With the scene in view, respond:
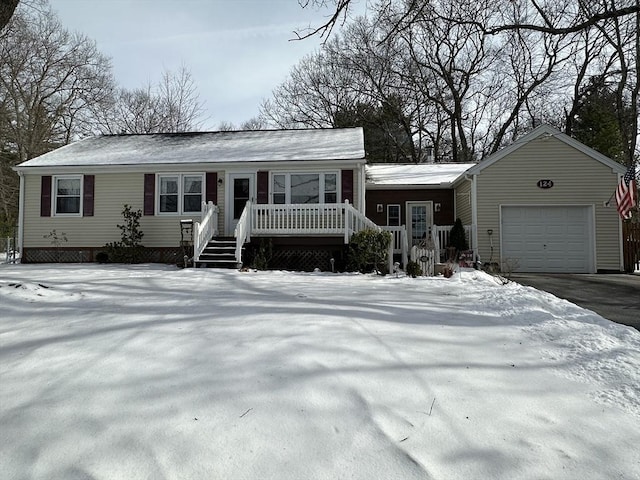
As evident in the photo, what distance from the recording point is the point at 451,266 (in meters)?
8.80

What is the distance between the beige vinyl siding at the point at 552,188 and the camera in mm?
11648

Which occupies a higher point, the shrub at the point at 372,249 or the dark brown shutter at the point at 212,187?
the dark brown shutter at the point at 212,187

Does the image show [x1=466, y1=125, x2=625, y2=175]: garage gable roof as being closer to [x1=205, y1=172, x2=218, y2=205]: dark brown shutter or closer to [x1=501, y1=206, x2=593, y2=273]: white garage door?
[x1=501, y1=206, x2=593, y2=273]: white garage door

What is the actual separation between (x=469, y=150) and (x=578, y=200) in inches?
625

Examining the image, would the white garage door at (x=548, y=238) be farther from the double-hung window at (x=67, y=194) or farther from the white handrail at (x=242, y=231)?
the double-hung window at (x=67, y=194)

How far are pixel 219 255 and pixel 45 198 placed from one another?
688 cm

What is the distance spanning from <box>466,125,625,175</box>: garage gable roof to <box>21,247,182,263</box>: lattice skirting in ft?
32.4

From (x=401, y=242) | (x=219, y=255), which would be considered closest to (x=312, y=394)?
(x=219, y=255)

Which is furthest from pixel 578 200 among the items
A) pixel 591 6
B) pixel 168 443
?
pixel 168 443

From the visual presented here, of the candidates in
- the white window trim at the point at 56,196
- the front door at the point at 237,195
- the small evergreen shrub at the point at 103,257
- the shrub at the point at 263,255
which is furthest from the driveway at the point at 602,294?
the white window trim at the point at 56,196

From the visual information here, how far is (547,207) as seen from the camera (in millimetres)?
12047

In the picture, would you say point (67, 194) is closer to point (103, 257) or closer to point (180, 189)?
point (103, 257)

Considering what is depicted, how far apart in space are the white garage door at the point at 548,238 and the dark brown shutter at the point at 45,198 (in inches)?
570

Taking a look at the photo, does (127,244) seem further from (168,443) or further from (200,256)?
(168,443)
